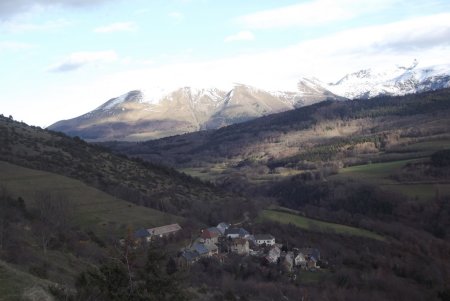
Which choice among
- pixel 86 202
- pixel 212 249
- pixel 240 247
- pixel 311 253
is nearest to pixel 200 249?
pixel 212 249

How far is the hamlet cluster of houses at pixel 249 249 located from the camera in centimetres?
5504

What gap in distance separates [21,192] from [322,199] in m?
64.0

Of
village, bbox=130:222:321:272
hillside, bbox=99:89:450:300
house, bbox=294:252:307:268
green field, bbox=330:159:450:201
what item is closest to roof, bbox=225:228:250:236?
village, bbox=130:222:321:272

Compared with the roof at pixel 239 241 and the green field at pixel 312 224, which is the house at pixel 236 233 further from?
the green field at pixel 312 224

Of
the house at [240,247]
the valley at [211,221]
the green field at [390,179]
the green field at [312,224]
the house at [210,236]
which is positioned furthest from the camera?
the green field at [390,179]

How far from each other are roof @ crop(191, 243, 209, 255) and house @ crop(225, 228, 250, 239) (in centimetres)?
716

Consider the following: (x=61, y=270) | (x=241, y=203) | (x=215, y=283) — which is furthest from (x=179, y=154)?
(x=61, y=270)

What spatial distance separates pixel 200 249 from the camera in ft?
174

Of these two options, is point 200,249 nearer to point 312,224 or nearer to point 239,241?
point 239,241

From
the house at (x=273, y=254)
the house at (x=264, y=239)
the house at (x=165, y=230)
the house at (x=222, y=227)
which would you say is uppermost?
the house at (x=165, y=230)

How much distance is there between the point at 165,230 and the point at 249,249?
1003 cm

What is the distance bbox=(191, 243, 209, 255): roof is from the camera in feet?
171

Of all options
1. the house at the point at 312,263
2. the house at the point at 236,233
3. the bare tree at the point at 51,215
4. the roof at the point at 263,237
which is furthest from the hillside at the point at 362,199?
the bare tree at the point at 51,215

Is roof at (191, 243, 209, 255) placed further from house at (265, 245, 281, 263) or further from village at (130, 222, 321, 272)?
house at (265, 245, 281, 263)
